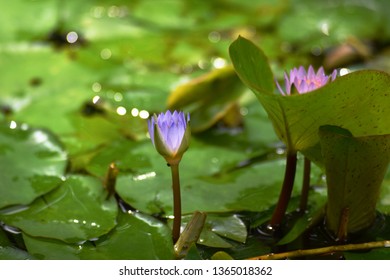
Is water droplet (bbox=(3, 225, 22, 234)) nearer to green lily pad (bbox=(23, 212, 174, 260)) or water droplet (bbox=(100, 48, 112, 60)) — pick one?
green lily pad (bbox=(23, 212, 174, 260))

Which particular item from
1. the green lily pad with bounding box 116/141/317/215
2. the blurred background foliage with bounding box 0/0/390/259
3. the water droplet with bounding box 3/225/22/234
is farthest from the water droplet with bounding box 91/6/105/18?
the water droplet with bounding box 3/225/22/234

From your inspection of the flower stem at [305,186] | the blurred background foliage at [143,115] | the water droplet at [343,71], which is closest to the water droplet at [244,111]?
the blurred background foliage at [143,115]

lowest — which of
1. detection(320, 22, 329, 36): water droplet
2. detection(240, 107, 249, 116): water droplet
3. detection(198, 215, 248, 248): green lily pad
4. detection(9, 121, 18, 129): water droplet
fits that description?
detection(198, 215, 248, 248): green lily pad

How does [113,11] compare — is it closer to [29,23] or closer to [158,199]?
[29,23]

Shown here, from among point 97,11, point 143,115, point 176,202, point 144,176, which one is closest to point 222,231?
point 176,202

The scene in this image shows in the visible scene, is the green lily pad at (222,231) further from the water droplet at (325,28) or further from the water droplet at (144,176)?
the water droplet at (325,28)

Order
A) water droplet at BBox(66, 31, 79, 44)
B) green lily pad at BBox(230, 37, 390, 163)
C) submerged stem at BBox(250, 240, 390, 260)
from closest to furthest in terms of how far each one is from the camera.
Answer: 1. green lily pad at BBox(230, 37, 390, 163)
2. submerged stem at BBox(250, 240, 390, 260)
3. water droplet at BBox(66, 31, 79, 44)
